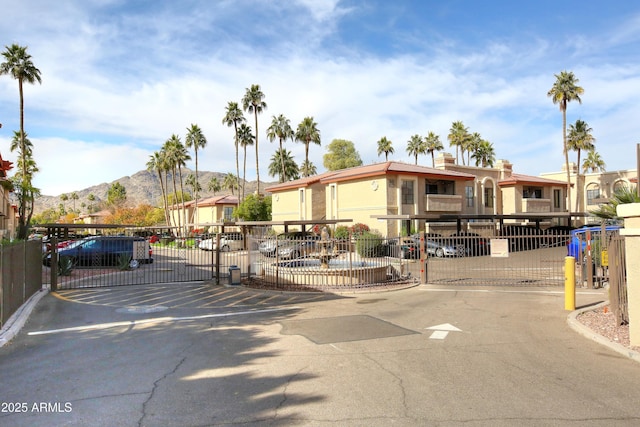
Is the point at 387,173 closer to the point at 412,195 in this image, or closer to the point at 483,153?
the point at 412,195

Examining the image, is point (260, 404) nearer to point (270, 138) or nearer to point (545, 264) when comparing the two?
point (545, 264)

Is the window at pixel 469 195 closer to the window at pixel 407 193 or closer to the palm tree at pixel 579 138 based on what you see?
the window at pixel 407 193

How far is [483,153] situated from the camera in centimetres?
6906

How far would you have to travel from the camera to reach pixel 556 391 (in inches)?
218

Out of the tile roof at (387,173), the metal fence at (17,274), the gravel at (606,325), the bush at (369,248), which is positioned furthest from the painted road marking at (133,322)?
the tile roof at (387,173)

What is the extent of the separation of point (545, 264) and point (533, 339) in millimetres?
19216

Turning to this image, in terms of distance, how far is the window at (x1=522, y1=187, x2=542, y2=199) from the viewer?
47.1 metres

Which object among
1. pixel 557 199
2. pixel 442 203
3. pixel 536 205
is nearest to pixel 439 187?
pixel 442 203

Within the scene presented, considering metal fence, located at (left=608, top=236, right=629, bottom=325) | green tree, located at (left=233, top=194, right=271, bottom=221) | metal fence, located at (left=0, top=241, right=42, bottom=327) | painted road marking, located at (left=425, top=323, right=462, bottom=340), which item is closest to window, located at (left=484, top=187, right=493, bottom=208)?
green tree, located at (left=233, top=194, right=271, bottom=221)

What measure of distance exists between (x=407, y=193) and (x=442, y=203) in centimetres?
359

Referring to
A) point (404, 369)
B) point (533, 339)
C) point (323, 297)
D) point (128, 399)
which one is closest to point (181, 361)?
point (128, 399)

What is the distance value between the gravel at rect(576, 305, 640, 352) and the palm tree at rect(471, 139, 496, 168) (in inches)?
2430

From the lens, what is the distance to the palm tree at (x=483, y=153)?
68812mm

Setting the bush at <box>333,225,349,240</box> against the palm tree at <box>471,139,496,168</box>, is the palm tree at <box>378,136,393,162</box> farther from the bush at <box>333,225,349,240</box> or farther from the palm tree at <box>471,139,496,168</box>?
the bush at <box>333,225,349,240</box>
